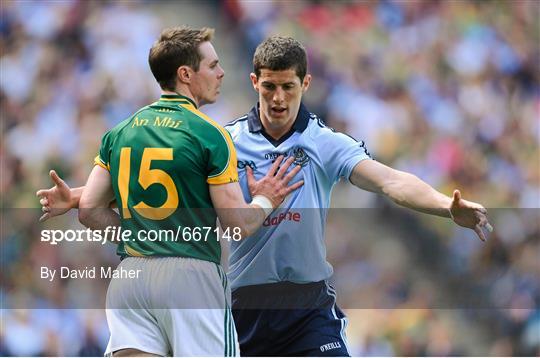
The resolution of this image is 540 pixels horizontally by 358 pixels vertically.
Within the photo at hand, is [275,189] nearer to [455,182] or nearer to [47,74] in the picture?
[455,182]

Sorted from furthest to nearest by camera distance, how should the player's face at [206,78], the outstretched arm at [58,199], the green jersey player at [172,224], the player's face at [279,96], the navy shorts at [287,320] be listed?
the player's face at [279,96] → the navy shorts at [287,320] → the outstretched arm at [58,199] → the player's face at [206,78] → the green jersey player at [172,224]

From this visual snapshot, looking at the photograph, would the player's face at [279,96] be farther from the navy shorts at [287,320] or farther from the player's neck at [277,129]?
the navy shorts at [287,320]

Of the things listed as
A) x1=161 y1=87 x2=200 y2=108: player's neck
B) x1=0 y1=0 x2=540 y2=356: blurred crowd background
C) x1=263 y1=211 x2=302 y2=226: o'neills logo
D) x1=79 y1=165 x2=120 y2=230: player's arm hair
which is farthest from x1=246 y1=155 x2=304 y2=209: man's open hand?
x1=0 y1=0 x2=540 y2=356: blurred crowd background

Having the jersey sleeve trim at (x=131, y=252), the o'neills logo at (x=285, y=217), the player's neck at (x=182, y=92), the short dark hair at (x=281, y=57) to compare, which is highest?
the short dark hair at (x=281, y=57)

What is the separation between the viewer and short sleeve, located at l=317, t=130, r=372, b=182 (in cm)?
445

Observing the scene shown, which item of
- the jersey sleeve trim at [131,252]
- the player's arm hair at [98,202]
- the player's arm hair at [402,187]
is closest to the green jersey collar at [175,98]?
the player's arm hair at [98,202]

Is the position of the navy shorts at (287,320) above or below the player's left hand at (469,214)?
below

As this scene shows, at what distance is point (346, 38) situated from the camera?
8742 millimetres

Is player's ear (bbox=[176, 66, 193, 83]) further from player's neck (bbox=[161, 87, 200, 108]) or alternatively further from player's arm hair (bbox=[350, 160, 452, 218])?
player's arm hair (bbox=[350, 160, 452, 218])

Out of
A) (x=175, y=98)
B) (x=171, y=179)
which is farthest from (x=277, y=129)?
(x=171, y=179)

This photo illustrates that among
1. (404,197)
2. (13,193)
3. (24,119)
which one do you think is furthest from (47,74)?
(404,197)

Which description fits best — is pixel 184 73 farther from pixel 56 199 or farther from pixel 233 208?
pixel 56 199

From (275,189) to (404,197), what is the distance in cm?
58

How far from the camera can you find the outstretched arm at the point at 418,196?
4.04 m
